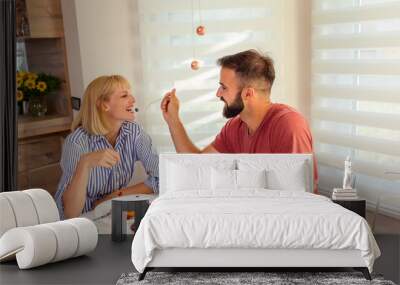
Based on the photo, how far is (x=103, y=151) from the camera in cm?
703

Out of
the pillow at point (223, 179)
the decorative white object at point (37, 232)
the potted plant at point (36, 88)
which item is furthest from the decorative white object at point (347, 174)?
the potted plant at point (36, 88)

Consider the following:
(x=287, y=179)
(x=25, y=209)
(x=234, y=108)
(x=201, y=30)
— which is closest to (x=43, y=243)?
(x=25, y=209)

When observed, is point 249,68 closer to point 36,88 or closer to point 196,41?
point 196,41

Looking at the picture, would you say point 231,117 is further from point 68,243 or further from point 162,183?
point 68,243

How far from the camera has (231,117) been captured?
703cm

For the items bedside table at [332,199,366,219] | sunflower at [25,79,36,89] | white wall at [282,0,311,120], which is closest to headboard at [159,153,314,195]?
bedside table at [332,199,366,219]

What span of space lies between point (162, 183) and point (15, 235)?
1360mm

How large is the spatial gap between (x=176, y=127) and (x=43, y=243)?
1.77 meters

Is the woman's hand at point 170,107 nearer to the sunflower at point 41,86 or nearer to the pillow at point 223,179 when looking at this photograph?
the pillow at point 223,179

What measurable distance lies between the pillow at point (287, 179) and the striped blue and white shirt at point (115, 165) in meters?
1.20

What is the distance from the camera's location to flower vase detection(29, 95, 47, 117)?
23.4 ft

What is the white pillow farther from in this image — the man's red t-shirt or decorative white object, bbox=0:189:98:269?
decorative white object, bbox=0:189:98:269

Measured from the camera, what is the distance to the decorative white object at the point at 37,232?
5.83 meters

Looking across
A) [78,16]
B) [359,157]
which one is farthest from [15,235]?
[359,157]
